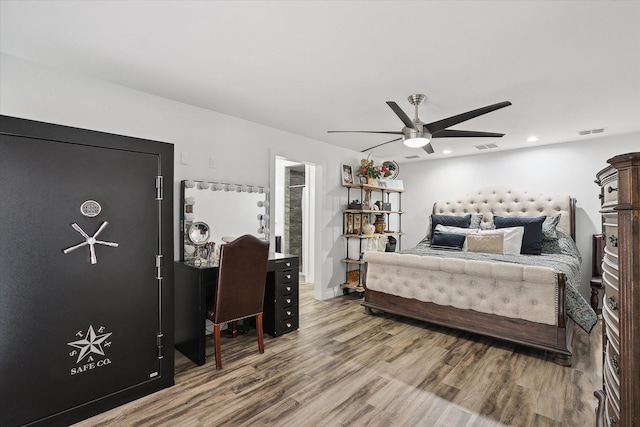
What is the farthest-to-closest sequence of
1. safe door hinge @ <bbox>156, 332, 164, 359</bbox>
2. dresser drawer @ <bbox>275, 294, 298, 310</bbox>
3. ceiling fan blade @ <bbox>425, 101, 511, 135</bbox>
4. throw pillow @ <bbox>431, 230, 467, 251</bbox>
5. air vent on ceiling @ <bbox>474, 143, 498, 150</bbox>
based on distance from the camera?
air vent on ceiling @ <bbox>474, 143, 498, 150</bbox> < throw pillow @ <bbox>431, 230, 467, 251</bbox> < dresser drawer @ <bbox>275, 294, 298, 310</bbox> < ceiling fan blade @ <bbox>425, 101, 511, 135</bbox> < safe door hinge @ <bbox>156, 332, 164, 359</bbox>

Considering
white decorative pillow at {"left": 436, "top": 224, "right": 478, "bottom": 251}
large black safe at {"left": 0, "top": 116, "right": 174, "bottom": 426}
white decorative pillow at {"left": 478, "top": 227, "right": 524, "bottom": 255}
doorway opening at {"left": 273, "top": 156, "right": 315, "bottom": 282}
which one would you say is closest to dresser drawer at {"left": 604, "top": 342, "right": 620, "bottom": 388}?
large black safe at {"left": 0, "top": 116, "right": 174, "bottom": 426}

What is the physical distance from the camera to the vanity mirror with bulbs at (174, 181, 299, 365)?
2752 millimetres

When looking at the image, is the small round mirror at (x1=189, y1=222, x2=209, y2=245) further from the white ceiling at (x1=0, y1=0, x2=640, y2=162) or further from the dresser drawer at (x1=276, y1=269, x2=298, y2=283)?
the white ceiling at (x1=0, y1=0, x2=640, y2=162)

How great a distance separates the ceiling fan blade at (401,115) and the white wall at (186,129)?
1.81 metres

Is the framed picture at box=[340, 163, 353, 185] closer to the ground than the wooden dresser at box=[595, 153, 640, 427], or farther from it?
farther from it

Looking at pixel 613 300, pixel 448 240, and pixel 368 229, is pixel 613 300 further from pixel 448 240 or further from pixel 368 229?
pixel 368 229

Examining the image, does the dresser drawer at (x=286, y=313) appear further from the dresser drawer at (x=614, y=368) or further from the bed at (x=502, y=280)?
the dresser drawer at (x=614, y=368)

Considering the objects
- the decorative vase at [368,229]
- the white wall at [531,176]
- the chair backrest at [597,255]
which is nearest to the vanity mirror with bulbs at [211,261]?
the decorative vase at [368,229]

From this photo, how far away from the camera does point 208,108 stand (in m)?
3.34

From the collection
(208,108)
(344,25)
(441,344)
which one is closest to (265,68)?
(344,25)

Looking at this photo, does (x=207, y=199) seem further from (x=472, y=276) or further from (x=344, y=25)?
(x=472, y=276)

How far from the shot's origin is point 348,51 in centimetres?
215

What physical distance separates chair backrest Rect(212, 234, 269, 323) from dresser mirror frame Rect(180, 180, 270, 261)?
2.22ft

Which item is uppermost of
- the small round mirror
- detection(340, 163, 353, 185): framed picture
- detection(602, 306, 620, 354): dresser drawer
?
detection(340, 163, 353, 185): framed picture
